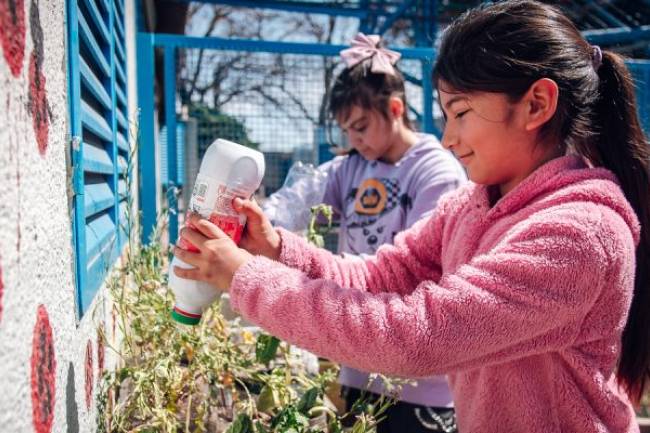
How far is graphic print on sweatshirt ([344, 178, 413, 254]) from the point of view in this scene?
2096 millimetres

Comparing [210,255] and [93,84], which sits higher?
[93,84]

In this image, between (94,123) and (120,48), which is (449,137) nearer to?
(94,123)

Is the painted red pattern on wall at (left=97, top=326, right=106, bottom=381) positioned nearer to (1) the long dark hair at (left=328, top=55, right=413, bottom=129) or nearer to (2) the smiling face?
(2) the smiling face

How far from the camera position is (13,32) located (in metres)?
0.66

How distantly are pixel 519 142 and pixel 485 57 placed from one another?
17 cm

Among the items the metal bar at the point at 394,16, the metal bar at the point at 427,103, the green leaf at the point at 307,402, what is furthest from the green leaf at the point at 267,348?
the metal bar at the point at 394,16

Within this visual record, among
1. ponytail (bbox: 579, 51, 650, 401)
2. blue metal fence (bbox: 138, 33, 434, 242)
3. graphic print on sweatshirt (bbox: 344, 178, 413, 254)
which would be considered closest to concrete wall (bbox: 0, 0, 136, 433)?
ponytail (bbox: 579, 51, 650, 401)

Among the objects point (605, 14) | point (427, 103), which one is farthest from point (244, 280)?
point (605, 14)

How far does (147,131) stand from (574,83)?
234 centimetres

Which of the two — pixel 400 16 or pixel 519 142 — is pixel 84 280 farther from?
pixel 400 16

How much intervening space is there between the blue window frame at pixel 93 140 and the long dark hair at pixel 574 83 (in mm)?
701

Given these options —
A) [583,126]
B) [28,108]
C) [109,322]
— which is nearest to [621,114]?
[583,126]

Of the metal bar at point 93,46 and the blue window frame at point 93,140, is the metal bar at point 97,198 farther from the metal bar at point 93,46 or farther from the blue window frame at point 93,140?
the metal bar at point 93,46

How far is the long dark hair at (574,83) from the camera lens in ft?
3.74
